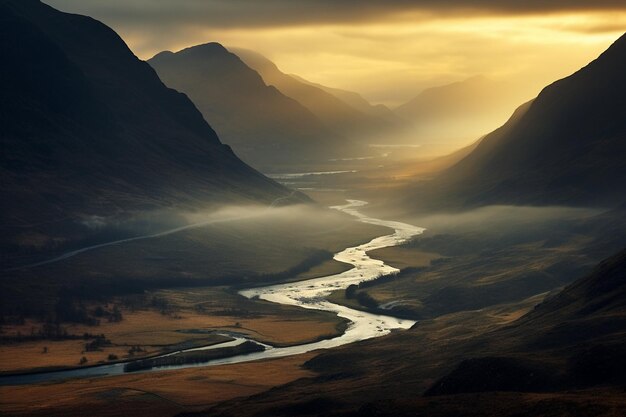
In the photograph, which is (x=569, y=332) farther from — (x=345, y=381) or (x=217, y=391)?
(x=217, y=391)

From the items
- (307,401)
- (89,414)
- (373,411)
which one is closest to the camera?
(373,411)

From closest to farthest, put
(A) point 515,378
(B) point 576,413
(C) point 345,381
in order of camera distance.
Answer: (B) point 576,413 → (A) point 515,378 → (C) point 345,381

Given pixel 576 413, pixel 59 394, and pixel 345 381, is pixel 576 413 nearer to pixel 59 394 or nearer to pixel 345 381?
pixel 345 381

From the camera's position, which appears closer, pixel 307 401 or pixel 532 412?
pixel 532 412

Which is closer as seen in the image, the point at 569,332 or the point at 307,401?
the point at 307,401

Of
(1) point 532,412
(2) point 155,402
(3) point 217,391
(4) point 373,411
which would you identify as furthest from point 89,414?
(1) point 532,412

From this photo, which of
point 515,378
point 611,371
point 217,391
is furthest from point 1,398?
point 611,371

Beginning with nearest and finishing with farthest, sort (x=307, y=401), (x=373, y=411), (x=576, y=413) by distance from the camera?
(x=576, y=413), (x=373, y=411), (x=307, y=401)

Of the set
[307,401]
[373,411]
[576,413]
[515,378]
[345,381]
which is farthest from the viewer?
[345,381]
